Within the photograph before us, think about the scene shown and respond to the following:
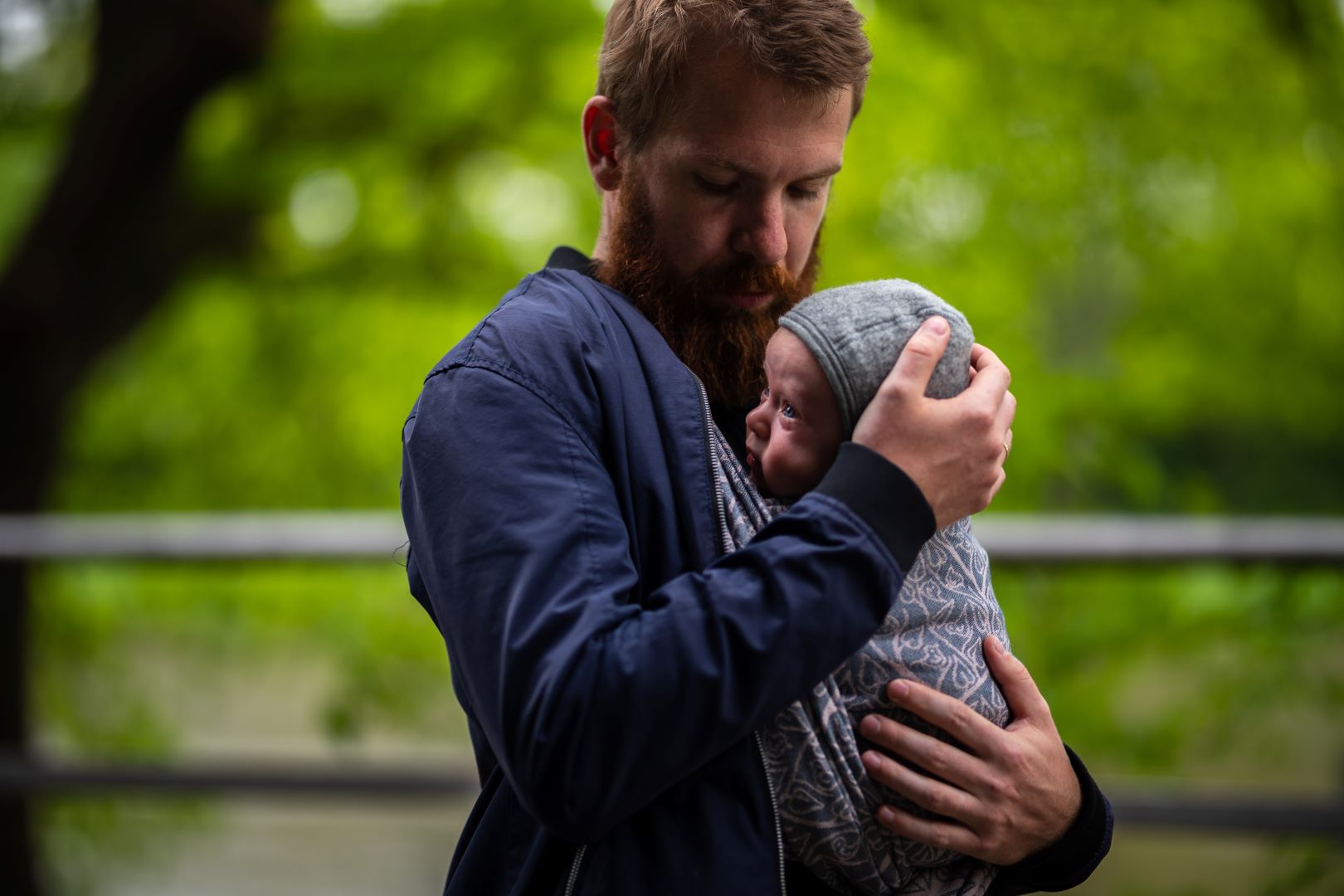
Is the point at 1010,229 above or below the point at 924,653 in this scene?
below

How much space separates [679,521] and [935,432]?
259 mm

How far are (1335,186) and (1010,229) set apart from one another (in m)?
1.22

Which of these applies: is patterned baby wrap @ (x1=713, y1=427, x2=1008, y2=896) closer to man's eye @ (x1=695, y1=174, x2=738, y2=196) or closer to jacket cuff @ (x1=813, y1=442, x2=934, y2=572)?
jacket cuff @ (x1=813, y1=442, x2=934, y2=572)

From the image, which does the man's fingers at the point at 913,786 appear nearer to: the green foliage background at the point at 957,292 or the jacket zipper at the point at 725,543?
the jacket zipper at the point at 725,543

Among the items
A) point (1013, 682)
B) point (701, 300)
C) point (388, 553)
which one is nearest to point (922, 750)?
point (1013, 682)

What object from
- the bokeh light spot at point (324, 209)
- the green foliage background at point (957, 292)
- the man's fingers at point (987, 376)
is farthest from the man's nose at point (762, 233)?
the bokeh light spot at point (324, 209)

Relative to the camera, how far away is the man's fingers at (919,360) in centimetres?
124

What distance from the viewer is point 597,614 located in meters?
1.12

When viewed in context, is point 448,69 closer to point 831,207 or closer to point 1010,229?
point 1010,229

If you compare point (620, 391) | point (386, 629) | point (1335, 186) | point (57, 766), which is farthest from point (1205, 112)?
point (57, 766)

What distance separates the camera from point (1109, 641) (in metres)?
4.24

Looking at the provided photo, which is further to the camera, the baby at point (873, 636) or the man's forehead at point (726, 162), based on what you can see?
the man's forehead at point (726, 162)

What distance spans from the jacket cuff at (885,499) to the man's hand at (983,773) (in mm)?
201

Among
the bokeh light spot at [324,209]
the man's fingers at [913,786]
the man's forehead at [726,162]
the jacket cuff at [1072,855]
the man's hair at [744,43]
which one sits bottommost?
the bokeh light spot at [324,209]
